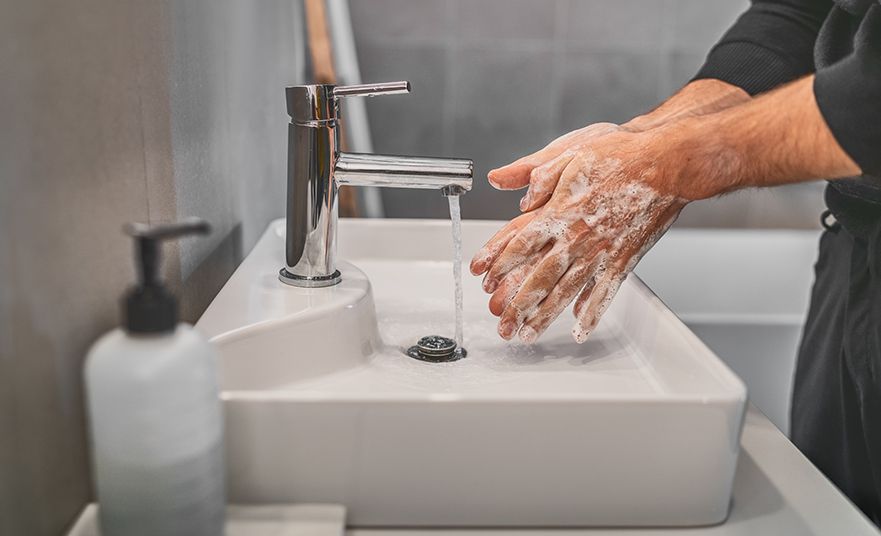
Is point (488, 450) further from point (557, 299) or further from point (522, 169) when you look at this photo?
point (522, 169)

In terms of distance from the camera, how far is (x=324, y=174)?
2.71 ft

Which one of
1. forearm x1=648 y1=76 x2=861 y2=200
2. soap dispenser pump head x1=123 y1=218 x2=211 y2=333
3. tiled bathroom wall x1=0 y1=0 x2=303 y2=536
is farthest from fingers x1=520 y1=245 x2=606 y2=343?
soap dispenser pump head x1=123 y1=218 x2=211 y2=333

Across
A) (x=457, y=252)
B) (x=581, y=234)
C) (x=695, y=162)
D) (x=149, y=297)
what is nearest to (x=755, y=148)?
(x=695, y=162)

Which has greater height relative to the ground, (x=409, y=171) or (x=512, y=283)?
(x=409, y=171)

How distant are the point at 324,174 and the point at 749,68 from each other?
594 mm

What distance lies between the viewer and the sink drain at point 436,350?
82cm

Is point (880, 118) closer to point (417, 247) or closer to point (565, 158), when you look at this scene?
point (565, 158)

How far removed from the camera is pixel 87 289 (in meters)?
0.54

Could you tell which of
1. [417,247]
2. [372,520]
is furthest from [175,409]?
[417,247]

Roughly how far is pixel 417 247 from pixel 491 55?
859 mm

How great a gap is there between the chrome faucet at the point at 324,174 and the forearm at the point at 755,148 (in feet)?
0.67

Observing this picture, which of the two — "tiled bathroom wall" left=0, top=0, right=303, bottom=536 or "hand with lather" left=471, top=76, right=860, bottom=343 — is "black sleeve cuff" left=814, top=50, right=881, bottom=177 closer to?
"hand with lather" left=471, top=76, right=860, bottom=343

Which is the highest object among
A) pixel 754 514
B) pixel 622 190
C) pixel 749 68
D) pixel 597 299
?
pixel 749 68

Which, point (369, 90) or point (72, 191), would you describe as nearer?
point (72, 191)
